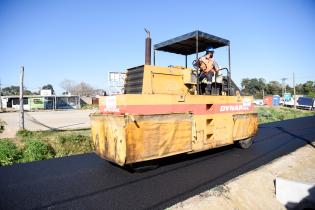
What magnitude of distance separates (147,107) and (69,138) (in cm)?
484

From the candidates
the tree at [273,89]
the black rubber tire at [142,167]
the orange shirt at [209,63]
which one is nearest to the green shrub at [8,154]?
the black rubber tire at [142,167]

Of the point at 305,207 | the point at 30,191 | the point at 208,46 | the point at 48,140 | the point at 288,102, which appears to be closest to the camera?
the point at 305,207

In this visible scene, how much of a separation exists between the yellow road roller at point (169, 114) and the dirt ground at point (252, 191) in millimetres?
1529

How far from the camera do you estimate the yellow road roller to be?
5.41 m

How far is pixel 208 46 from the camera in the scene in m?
8.30

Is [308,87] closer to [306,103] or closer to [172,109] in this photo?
[306,103]

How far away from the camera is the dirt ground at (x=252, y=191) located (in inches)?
165

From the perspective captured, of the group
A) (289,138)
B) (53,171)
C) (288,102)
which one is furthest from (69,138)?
(288,102)

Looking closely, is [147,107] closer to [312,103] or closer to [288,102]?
[312,103]

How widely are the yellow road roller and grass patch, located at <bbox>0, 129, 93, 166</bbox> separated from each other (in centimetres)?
262

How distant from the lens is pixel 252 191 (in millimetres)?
4828

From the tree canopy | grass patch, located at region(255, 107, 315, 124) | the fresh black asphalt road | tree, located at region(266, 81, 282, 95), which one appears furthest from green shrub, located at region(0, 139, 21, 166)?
tree, located at region(266, 81, 282, 95)

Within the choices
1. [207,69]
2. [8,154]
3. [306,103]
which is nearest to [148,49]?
[207,69]

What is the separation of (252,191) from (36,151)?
20.2 feet
